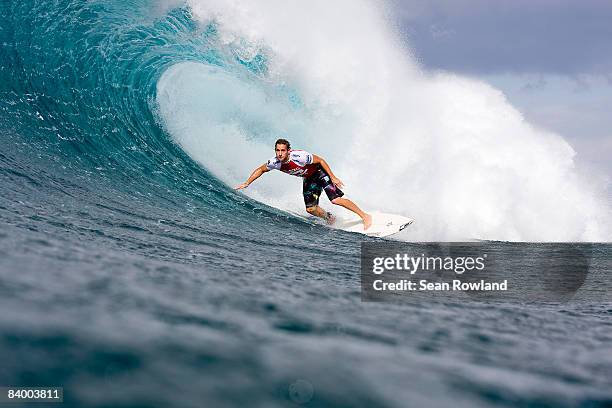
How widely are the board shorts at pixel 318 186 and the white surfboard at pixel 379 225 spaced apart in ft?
1.92

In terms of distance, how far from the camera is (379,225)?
9.48 metres

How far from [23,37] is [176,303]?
→ 11.5 metres

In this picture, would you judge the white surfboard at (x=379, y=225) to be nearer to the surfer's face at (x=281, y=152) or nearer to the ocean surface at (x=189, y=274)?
the ocean surface at (x=189, y=274)

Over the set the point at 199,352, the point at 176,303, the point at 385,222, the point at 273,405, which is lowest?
the point at 273,405

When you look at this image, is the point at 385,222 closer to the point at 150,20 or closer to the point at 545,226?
the point at 545,226

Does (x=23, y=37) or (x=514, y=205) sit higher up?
(x=23, y=37)

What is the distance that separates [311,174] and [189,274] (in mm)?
5055

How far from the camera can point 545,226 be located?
14914 millimetres

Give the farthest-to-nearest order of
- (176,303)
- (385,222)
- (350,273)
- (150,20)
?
(150,20) → (385,222) → (350,273) → (176,303)

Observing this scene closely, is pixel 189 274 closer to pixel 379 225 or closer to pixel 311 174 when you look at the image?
pixel 311 174

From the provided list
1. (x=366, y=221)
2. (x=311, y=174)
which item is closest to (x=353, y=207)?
(x=366, y=221)

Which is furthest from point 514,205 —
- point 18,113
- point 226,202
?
point 18,113

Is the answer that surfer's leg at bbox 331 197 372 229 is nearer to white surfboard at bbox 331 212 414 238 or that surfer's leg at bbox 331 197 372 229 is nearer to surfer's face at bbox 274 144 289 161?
white surfboard at bbox 331 212 414 238

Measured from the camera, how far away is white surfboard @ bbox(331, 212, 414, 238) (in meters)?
9.02
